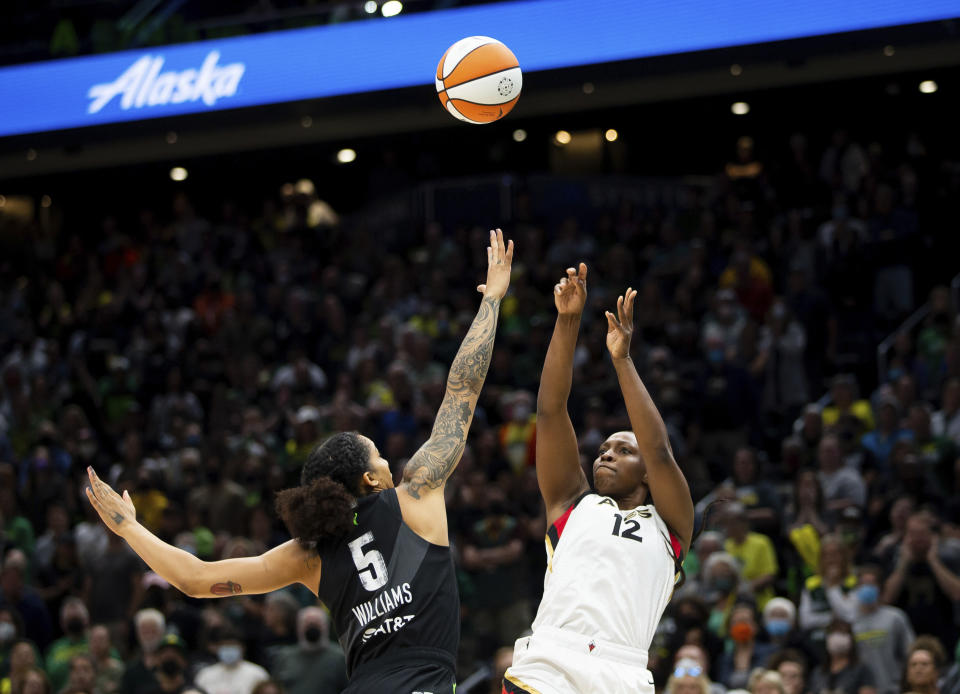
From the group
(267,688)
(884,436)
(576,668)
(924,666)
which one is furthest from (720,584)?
(576,668)

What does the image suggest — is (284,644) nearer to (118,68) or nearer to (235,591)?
(235,591)

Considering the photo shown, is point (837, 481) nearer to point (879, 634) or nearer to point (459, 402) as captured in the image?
point (879, 634)

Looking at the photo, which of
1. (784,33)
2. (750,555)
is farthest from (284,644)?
(784,33)

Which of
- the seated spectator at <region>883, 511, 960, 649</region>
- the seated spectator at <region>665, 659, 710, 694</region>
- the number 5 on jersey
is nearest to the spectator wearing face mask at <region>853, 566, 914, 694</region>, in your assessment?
the seated spectator at <region>883, 511, 960, 649</region>

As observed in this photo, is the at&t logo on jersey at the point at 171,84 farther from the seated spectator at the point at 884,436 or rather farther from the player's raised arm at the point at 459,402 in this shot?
the player's raised arm at the point at 459,402

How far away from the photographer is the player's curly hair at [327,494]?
458 centimetres

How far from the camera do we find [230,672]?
1022cm

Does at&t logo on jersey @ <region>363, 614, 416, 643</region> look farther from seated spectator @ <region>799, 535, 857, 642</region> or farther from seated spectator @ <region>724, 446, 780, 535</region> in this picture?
seated spectator @ <region>724, 446, 780, 535</region>

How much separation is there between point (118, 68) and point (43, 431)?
173 inches

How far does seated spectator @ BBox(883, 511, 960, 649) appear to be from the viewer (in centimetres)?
970

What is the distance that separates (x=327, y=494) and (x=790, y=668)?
540cm

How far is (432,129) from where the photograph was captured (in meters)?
19.2

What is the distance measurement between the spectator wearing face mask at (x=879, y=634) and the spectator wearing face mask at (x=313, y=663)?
377cm

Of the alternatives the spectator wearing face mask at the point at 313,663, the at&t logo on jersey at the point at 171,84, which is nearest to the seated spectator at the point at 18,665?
the spectator wearing face mask at the point at 313,663
